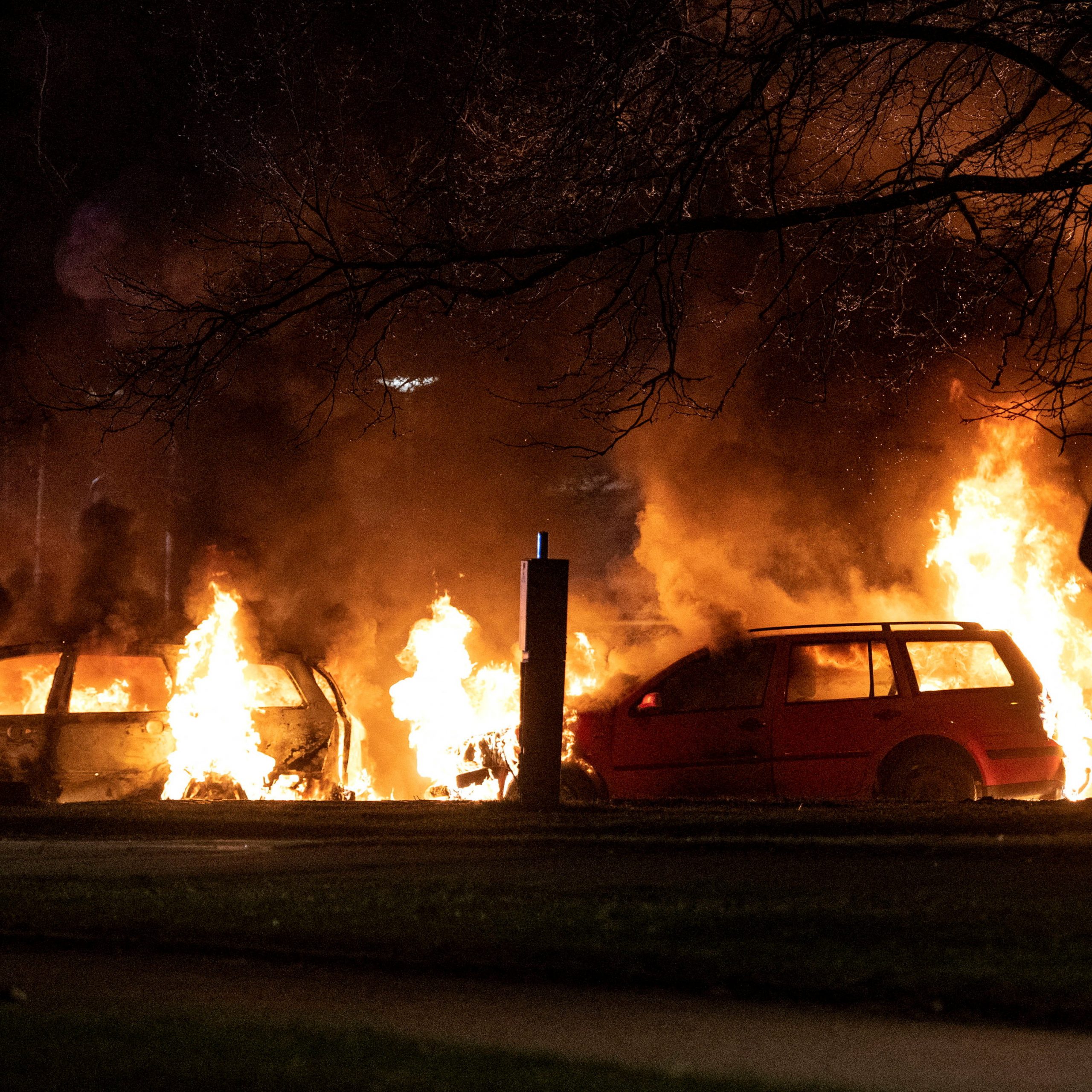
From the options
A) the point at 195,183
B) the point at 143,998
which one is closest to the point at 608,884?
the point at 143,998

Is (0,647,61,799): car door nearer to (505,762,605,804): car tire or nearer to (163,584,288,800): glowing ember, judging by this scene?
(163,584,288,800): glowing ember

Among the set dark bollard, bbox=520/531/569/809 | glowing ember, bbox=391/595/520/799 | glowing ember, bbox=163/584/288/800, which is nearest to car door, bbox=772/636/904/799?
dark bollard, bbox=520/531/569/809

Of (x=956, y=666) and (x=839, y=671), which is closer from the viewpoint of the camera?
(x=839, y=671)

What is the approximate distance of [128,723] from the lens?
1186 cm

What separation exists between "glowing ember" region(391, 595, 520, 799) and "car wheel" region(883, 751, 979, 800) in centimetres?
382

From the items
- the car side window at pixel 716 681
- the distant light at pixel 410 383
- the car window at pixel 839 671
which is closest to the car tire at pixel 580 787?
the car side window at pixel 716 681

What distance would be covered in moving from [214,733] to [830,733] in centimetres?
509

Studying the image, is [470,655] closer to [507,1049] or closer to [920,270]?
[920,270]

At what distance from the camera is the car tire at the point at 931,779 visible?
10328mm

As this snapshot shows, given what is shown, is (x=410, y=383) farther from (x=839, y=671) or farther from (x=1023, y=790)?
(x=1023, y=790)

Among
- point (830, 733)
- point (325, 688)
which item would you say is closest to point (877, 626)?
point (830, 733)

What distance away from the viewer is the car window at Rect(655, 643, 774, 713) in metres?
10.9

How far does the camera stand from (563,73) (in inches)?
347

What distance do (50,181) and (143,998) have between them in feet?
46.7
